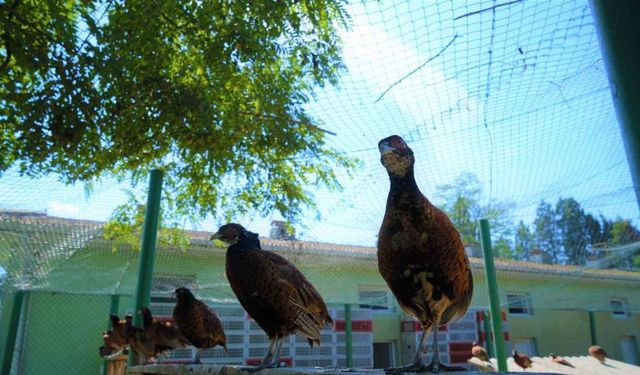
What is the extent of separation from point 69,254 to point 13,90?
3860mm

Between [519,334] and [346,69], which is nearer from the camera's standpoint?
[346,69]

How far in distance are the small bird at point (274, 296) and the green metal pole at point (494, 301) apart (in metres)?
2.88

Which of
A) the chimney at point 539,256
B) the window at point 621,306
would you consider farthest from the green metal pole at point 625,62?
the window at point 621,306

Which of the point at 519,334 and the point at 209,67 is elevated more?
the point at 209,67

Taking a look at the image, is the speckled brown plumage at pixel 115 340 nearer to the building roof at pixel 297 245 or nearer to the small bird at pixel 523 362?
the building roof at pixel 297 245

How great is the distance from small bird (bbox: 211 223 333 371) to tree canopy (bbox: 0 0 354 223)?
2196 millimetres

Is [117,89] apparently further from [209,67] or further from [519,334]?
[519,334]

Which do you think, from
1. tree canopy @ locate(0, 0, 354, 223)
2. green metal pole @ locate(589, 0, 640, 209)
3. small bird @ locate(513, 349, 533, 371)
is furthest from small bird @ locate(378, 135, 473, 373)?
small bird @ locate(513, 349, 533, 371)

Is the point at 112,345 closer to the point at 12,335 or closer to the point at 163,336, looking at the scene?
the point at 12,335

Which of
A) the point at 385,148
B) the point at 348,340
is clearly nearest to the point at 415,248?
the point at 385,148

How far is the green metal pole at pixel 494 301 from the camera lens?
5.28m

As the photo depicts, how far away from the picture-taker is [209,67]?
5250 millimetres

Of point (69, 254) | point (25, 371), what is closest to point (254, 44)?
point (69, 254)

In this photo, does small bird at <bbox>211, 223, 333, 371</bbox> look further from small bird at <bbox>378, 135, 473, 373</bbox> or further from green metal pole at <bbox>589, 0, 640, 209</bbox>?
green metal pole at <bbox>589, 0, 640, 209</bbox>
